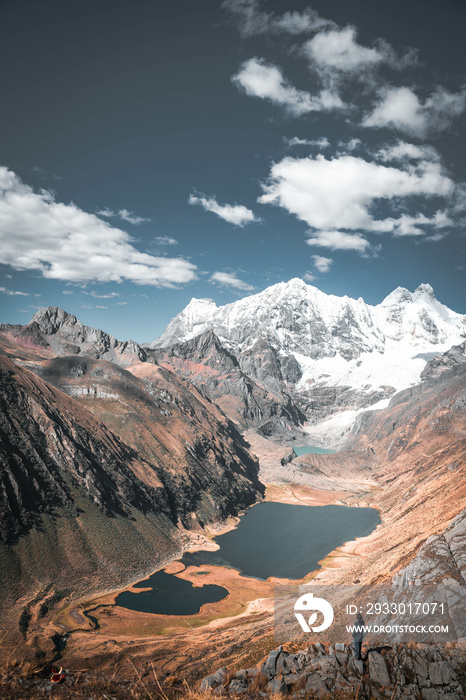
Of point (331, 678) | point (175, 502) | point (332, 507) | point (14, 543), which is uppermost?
point (331, 678)

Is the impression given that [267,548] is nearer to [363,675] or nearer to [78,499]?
[78,499]

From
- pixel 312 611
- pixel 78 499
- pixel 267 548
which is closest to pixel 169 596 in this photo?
pixel 78 499

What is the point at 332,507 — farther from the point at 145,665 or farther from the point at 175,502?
the point at 145,665

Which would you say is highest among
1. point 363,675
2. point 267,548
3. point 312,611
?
point 363,675

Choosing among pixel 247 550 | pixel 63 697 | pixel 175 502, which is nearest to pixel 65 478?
pixel 175 502

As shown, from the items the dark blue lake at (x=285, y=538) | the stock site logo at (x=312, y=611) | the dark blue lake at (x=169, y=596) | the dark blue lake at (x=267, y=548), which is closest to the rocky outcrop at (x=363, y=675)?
the stock site logo at (x=312, y=611)

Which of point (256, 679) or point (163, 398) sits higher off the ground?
point (163, 398)

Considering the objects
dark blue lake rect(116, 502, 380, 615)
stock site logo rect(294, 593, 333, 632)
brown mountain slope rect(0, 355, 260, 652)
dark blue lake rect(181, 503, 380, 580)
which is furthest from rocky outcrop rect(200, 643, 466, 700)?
dark blue lake rect(181, 503, 380, 580)
